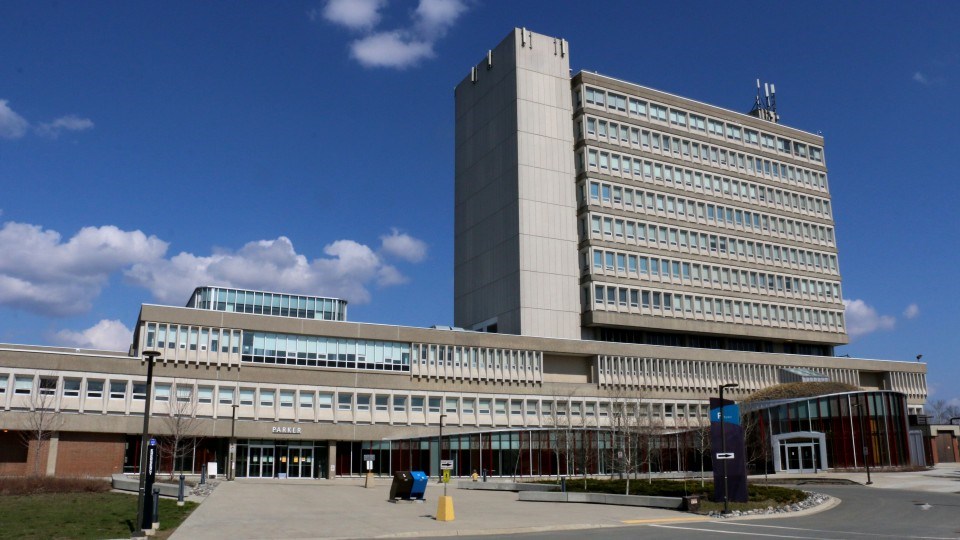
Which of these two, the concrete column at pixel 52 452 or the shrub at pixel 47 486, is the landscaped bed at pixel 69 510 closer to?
the shrub at pixel 47 486

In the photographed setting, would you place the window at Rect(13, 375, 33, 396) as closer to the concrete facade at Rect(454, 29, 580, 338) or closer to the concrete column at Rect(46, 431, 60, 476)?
the concrete column at Rect(46, 431, 60, 476)

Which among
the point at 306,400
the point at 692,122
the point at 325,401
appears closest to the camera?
the point at 306,400

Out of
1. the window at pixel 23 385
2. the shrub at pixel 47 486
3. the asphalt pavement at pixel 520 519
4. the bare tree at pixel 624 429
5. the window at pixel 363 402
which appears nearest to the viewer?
the asphalt pavement at pixel 520 519

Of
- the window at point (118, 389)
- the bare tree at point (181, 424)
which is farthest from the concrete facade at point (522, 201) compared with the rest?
the window at point (118, 389)

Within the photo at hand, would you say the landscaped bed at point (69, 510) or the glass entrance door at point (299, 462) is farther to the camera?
the glass entrance door at point (299, 462)

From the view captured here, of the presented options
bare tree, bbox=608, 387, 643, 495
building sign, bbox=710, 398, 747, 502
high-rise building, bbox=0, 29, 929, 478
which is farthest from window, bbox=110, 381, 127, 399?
building sign, bbox=710, 398, 747, 502

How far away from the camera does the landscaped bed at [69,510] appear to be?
2639 centimetres

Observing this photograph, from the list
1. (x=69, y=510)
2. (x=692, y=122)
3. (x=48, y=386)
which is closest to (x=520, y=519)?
(x=69, y=510)

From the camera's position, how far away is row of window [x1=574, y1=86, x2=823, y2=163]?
91.6 metres

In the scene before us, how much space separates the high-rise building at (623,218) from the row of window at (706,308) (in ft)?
0.50

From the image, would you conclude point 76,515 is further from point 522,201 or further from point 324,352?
point 522,201

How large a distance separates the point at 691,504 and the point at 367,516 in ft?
46.2

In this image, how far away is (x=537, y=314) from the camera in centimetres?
8412

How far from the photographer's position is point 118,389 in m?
62.9
